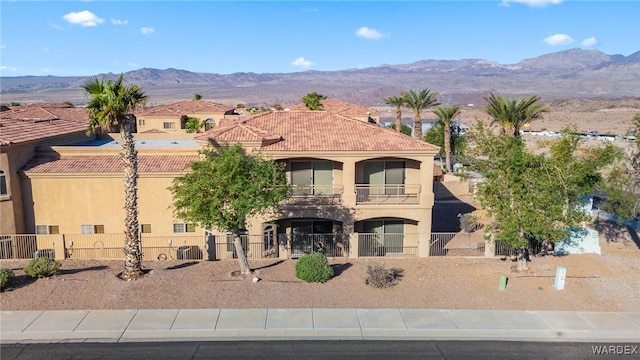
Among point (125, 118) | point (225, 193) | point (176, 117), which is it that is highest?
point (125, 118)

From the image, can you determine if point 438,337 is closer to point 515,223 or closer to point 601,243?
point 515,223

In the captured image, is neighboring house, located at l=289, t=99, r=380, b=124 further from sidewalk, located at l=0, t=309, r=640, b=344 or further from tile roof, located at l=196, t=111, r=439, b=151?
sidewalk, located at l=0, t=309, r=640, b=344

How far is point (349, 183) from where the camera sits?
25.9m

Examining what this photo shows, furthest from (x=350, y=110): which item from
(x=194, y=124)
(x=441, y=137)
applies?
(x=194, y=124)

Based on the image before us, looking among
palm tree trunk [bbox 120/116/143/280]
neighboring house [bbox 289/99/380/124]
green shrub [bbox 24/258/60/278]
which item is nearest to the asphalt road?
green shrub [bbox 24/258/60/278]

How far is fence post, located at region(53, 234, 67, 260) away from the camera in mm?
23219

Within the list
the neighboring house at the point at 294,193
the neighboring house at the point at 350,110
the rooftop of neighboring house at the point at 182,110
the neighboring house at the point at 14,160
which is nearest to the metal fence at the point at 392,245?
the neighboring house at the point at 294,193

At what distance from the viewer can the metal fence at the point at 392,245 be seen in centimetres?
2595

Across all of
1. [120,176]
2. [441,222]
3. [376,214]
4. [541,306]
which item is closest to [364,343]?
[541,306]

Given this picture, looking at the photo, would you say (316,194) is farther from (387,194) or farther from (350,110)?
(350,110)

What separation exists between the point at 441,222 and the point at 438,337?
→ 19.4 metres

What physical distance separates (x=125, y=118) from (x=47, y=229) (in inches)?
414

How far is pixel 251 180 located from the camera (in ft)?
69.3

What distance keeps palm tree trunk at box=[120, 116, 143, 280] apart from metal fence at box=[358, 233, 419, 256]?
430 inches
